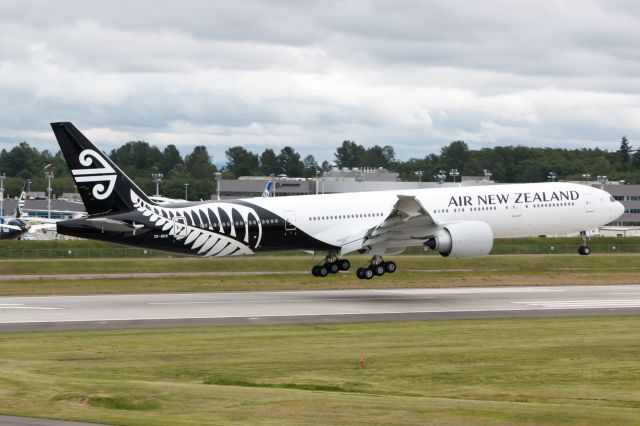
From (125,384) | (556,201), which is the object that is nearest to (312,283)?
(556,201)

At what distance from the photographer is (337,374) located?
1176 inches

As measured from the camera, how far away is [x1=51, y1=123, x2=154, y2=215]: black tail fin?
163 ft

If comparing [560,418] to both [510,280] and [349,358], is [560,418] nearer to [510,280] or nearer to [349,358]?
[349,358]

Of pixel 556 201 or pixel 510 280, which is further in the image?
pixel 510 280

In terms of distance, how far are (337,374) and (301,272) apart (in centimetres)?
4037

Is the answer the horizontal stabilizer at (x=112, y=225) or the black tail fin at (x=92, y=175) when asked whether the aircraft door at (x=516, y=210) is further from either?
the black tail fin at (x=92, y=175)

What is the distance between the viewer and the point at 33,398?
23.7 m

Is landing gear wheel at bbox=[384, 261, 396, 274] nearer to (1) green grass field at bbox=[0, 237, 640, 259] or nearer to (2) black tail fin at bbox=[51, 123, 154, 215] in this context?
(2) black tail fin at bbox=[51, 123, 154, 215]

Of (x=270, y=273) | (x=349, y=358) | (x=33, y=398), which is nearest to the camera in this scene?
(x=33, y=398)

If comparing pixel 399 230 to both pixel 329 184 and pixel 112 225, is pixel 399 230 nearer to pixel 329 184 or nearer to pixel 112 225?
pixel 112 225

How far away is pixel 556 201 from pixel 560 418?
38.5m

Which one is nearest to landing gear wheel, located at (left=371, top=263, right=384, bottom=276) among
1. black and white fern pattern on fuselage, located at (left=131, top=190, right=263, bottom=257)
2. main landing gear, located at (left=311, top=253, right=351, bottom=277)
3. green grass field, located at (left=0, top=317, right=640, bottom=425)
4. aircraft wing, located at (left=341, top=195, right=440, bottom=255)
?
aircraft wing, located at (left=341, top=195, right=440, bottom=255)

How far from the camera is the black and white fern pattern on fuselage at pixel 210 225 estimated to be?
51688mm

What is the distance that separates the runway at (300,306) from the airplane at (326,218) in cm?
261
